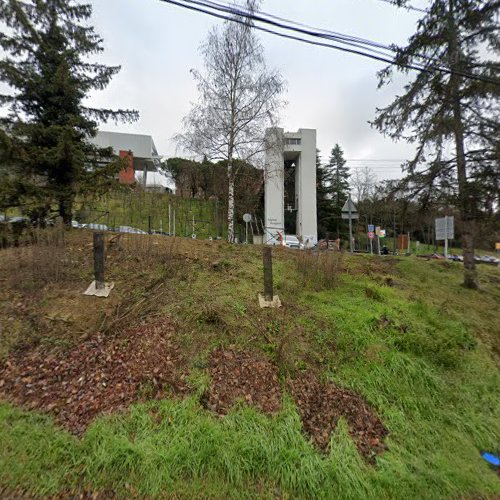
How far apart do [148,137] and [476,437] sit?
31.3 m

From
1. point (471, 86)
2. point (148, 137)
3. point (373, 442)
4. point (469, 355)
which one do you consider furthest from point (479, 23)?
point (148, 137)

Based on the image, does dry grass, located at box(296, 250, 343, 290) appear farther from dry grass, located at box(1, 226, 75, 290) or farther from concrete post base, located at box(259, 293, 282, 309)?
dry grass, located at box(1, 226, 75, 290)

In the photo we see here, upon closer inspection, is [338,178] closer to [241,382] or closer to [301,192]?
[301,192]

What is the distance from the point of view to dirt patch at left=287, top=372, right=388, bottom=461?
105 inches

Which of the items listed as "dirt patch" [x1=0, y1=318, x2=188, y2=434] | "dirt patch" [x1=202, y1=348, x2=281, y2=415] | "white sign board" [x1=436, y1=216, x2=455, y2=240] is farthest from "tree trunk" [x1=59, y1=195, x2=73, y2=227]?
"white sign board" [x1=436, y1=216, x2=455, y2=240]

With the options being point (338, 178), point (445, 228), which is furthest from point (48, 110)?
point (338, 178)

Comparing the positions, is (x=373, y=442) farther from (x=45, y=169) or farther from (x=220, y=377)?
(x=45, y=169)

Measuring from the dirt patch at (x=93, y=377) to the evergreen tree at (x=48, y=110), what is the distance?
514 centimetres

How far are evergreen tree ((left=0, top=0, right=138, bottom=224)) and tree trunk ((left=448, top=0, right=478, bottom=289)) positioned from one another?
9.27 meters

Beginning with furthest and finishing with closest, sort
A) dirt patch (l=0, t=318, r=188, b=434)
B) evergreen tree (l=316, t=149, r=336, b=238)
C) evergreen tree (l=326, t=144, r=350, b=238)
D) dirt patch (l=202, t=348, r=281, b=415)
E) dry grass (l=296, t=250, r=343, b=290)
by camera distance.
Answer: evergreen tree (l=326, t=144, r=350, b=238) → evergreen tree (l=316, t=149, r=336, b=238) → dry grass (l=296, t=250, r=343, b=290) → dirt patch (l=202, t=348, r=281, b=415) → dirt patch (l=0, t=318, r=188, b=434)

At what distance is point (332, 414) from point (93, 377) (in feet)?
8.91

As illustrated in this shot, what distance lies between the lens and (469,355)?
4.16 m

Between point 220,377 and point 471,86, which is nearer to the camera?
point 220,377

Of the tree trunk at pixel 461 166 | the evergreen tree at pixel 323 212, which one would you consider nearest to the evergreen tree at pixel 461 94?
the tree trunk at pixel 461 166
